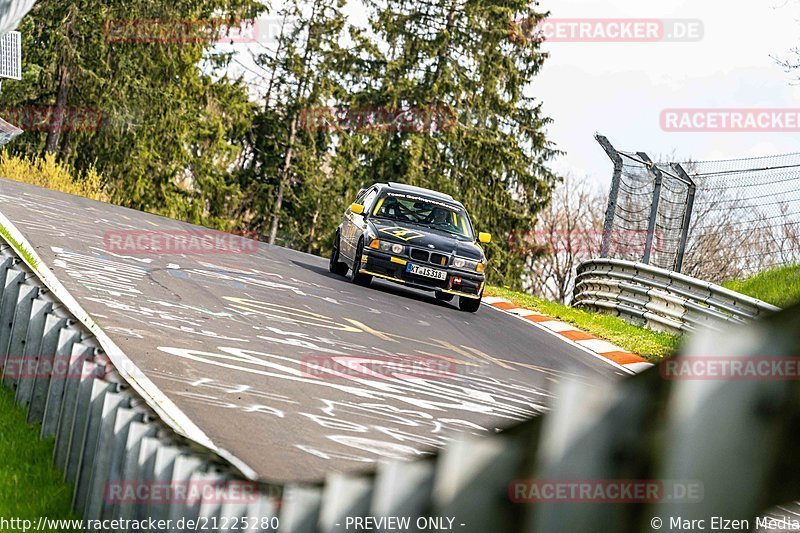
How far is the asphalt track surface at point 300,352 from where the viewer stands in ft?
23.1

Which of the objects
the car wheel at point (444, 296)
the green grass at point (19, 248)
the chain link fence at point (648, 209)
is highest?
the chain link fence at point (648, 209)

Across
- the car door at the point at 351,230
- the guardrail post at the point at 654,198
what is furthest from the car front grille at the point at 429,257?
the guardrail post at the point at 654,198

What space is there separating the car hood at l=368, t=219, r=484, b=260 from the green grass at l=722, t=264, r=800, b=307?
16.1ft

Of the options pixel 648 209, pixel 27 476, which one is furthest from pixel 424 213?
pixel 27 476

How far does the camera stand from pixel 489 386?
34.0 feet

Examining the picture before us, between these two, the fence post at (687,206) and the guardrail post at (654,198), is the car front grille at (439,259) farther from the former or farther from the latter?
the fence post at (687,206)

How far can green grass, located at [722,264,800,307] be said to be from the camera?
17.3m

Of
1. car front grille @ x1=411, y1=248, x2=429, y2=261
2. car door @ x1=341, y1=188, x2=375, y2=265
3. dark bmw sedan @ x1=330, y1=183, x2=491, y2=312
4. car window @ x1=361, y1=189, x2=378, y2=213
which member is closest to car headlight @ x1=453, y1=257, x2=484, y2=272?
dark bmw sedan @ x1=330, y1=183, x2=491, y2=312

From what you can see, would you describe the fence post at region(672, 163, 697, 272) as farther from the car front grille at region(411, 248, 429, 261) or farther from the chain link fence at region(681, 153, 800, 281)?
the car front grille at region(411, 248, 429, 261)

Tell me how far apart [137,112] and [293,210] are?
10029 mm

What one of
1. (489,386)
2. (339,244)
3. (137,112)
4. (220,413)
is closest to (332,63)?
(137,112)

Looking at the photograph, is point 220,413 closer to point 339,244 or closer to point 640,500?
point 640,500

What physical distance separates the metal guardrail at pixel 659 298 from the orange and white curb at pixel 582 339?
1.17 metres

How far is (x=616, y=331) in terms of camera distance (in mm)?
17281
